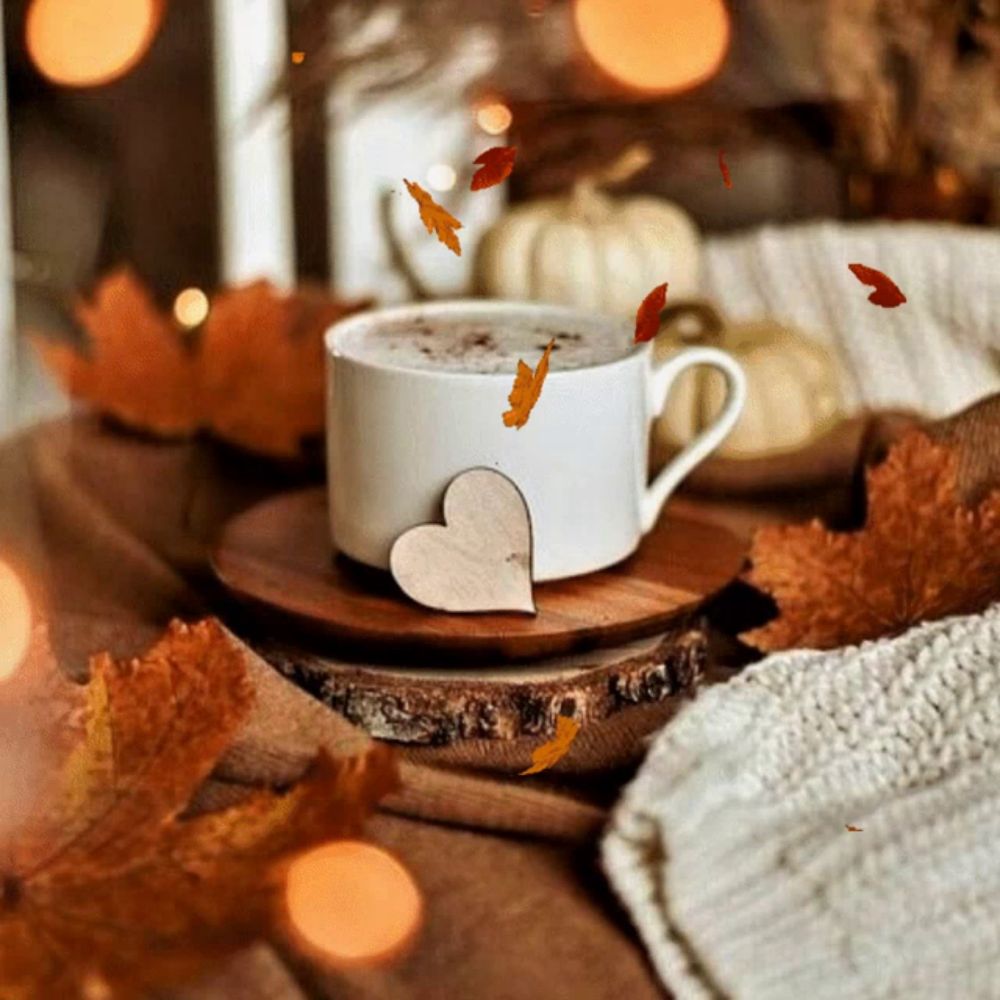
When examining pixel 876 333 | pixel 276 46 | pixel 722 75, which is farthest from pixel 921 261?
pixel 276 46

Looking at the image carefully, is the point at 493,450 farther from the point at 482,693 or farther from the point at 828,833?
the point at 828,833

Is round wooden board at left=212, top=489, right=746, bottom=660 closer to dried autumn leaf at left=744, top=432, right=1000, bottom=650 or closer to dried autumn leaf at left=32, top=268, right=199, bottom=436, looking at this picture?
dried autumn leaf at left=744, top=432, right=1000, bottom=650

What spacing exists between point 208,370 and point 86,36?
36cm

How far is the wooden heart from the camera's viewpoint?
600 millimetres

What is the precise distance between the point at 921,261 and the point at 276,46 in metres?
0.61

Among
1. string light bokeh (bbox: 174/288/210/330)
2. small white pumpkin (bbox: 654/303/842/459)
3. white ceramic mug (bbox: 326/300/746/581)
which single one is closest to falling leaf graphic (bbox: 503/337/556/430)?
white ceramic mug (bbox: 326/300/746/581)

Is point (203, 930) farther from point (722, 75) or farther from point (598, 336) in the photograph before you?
point (722, 75)

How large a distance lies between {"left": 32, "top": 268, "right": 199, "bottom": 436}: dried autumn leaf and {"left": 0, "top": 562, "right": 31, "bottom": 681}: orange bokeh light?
166mm

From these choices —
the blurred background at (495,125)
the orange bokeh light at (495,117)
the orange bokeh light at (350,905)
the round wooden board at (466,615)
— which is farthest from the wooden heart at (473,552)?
the orange bokeh light at (495,117)

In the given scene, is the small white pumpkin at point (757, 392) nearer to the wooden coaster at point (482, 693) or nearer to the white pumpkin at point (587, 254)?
the white pumpkin at point (587, 254)

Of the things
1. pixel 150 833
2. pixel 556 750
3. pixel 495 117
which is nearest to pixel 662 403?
pixel 556 750

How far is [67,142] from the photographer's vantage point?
4.22ft

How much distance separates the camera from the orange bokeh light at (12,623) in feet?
1.90

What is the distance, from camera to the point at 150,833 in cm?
51
